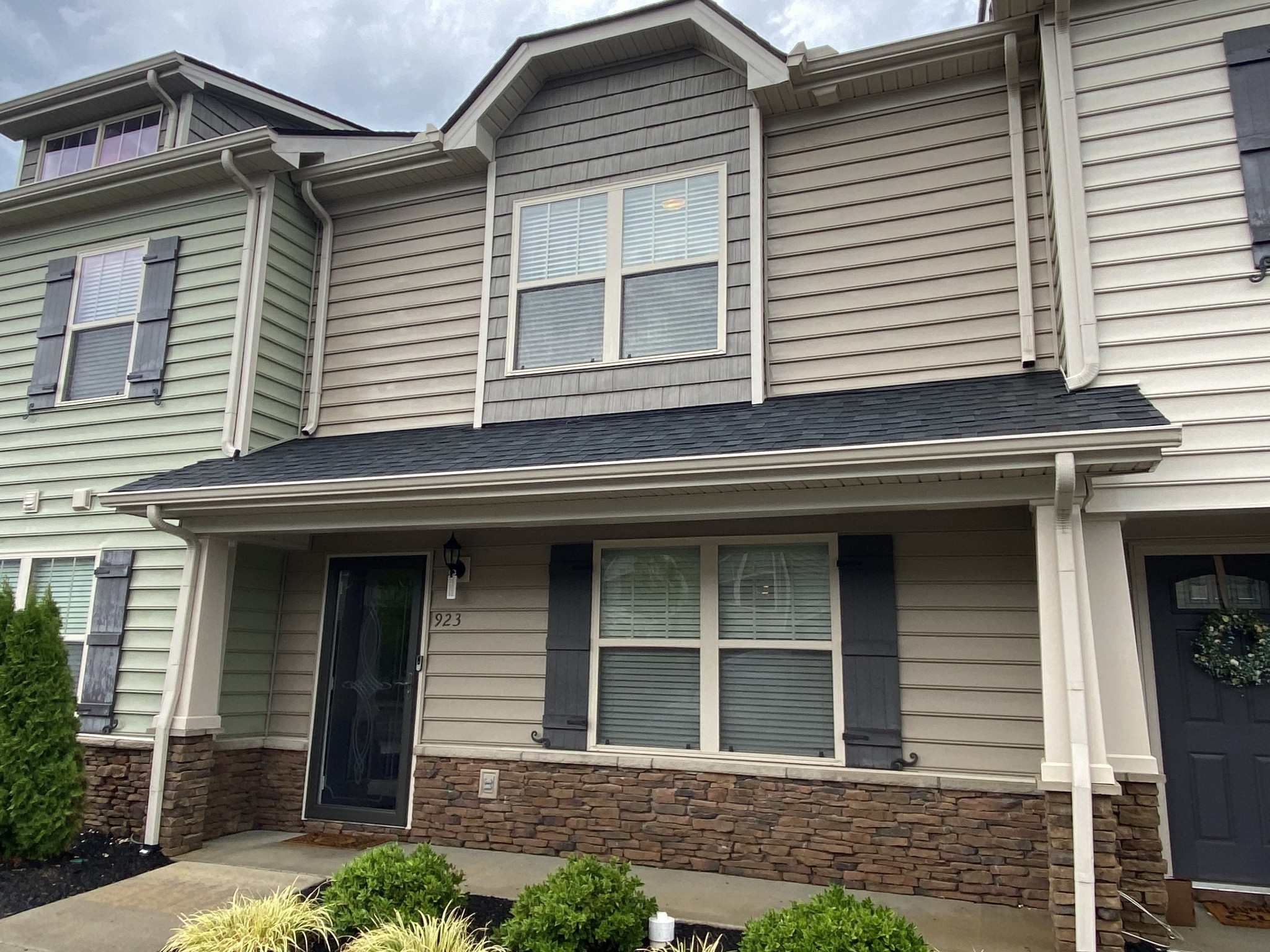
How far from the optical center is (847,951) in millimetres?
3152

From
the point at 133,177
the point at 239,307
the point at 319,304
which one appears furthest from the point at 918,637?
the point at 133,177

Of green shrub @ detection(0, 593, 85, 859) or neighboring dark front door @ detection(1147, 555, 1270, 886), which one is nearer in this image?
neighboring dark front door @ detection(1147, 555, 1270, 886)

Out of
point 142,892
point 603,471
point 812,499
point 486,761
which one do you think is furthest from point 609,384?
point 142,892

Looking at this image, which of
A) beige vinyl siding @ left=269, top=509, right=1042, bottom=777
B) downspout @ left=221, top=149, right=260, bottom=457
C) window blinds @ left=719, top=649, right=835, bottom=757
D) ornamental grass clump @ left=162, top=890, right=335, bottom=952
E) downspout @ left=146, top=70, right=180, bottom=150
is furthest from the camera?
downspout @ left=146, top=70, right=180, bottom=150

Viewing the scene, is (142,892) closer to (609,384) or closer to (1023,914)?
(609,384)

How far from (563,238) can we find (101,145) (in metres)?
5.21

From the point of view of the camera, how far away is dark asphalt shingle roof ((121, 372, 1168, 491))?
14.3 ft

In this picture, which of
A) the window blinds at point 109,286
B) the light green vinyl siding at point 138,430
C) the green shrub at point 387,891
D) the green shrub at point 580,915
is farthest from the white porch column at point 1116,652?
the window blinds at point 109,286

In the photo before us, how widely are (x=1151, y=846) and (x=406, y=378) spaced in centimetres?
571

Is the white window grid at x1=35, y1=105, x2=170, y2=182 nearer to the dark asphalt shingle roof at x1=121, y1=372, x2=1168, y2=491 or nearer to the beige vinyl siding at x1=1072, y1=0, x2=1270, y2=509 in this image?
the dark asphalt shingle roof at x1=121, y1=372, x2=1168, y2=491

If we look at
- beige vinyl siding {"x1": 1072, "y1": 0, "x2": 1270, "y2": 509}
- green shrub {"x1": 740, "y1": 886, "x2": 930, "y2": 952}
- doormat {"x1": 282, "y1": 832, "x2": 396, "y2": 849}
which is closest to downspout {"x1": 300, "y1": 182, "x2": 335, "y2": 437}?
doormat {"x1": 282, "y1": 832, "x2": 396, "y2": 849}

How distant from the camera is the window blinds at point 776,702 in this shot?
17.0 ft

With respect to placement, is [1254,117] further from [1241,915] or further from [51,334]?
[51,334]

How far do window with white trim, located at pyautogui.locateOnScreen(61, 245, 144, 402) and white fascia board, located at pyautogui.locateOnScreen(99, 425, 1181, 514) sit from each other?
6.18 feet
